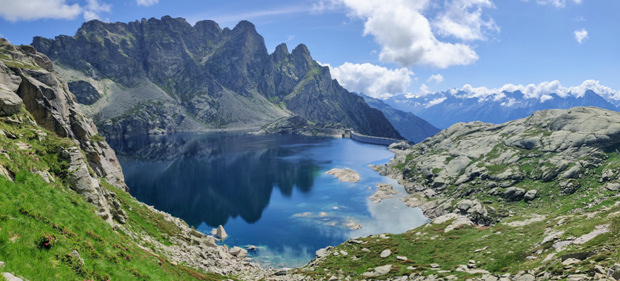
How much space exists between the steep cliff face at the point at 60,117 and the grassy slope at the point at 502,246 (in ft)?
92.9

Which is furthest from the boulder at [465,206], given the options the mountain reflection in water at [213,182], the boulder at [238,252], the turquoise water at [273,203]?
the mountain reflection in water at [213,182]

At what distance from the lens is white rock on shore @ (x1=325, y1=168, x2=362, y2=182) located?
458 feet

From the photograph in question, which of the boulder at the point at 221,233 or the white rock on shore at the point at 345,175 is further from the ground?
the white rock on shore at the point at 345,175

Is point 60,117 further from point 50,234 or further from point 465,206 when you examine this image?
point 465,206

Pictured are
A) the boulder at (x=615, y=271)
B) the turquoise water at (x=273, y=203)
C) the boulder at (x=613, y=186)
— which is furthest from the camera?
the turquoise water at (x=273, y=203)

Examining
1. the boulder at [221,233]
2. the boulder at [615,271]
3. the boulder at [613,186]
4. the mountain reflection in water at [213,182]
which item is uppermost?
the boulder at [615,271]

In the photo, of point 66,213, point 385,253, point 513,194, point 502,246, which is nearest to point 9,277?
point 66,213

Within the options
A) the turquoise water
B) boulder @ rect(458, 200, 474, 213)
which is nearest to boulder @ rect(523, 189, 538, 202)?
boulder @ rect(458, 200, 474, 213)

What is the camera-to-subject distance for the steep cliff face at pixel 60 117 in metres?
34.2

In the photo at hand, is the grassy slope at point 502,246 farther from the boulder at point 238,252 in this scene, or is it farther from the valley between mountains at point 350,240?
the boulder at point 238,252

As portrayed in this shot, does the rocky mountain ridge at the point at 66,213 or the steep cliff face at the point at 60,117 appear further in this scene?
the steep cliff face at the point at 60,117

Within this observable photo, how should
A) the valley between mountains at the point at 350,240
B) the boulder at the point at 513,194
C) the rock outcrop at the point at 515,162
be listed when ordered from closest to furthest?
the valley between mountains at the point at 350,240 → the rock outcrop at the point at 515,162 → the boulder at the point at 513,194

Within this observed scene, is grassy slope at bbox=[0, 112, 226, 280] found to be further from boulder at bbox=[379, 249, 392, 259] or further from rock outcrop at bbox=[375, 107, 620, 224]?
rock outcrop at bbox=[375, 107, 620, 224]

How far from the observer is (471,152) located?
115500mm
